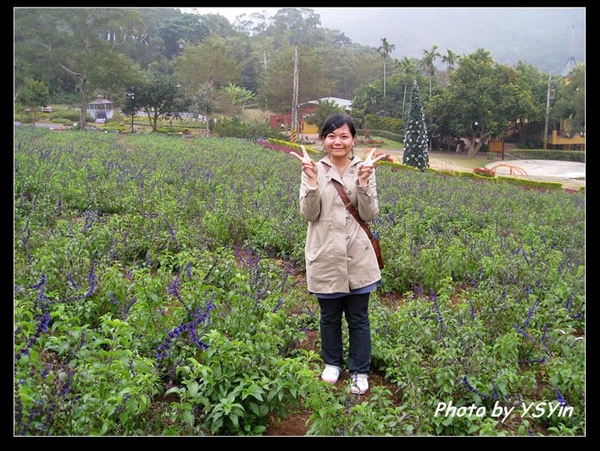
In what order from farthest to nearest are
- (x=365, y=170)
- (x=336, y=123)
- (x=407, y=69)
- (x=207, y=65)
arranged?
(x=207, y=65)
(x=407, y=69)
(x=336, y=123)
(x=365, y=170)

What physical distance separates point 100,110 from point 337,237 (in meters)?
24.6

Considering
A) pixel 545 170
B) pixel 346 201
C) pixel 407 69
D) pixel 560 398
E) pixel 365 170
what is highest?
pixel 407 69

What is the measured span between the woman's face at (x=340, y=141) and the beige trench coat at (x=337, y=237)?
10 centimetres

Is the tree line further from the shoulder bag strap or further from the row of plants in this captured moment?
the row of plants

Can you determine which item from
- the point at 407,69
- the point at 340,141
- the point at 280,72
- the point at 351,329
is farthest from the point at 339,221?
the point at 280,72

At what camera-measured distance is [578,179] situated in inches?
408

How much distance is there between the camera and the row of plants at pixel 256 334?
260 centimetres

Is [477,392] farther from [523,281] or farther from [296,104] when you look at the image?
[296,104]

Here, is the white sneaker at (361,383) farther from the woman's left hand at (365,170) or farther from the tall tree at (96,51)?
the tall tree at (96,51)

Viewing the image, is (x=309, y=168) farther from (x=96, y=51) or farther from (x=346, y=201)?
(x=96, y=51)

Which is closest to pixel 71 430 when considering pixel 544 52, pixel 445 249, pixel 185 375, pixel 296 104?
pixel 185 375

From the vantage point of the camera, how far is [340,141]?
10.1ft

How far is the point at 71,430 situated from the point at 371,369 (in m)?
1.91
